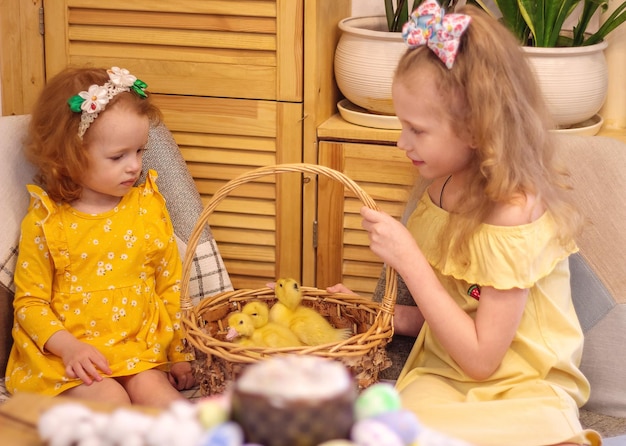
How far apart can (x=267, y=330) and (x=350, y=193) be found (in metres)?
0.55

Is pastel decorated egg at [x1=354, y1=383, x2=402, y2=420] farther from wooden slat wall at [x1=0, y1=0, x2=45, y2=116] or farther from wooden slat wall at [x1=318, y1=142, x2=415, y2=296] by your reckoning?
wooden slat wall at [x1=0, y1=0, x2=45, y2=116]

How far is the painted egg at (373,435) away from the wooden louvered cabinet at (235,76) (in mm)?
1323

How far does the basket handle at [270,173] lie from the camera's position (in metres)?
1.51

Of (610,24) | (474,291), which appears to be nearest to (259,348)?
(474,291)

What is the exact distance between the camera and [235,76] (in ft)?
6.81

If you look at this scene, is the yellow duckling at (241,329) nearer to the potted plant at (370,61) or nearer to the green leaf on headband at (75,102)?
the green leaf on headband at (75,102)

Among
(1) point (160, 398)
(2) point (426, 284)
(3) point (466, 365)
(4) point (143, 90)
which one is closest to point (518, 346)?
(3) point (466, 365)

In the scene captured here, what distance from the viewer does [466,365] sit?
1499mm

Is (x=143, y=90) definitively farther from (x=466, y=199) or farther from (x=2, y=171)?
(x=466, y=199)

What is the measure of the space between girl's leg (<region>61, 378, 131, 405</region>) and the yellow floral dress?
0.06 feet

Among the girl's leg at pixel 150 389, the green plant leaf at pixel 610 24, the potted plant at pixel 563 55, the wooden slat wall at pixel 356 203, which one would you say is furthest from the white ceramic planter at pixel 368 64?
the girl's leg at pixel 150 389

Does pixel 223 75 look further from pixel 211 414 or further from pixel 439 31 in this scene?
pixel 211 414

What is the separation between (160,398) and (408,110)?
73 centimetres

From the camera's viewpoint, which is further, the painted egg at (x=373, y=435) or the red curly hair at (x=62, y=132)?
the red curly hair at (x=62, y=132)
